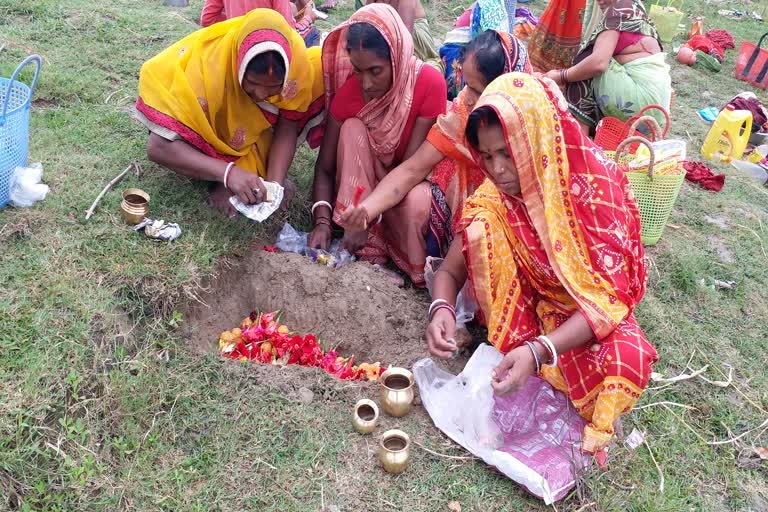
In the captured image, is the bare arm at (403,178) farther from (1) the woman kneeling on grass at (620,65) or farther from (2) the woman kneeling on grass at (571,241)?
(1) the woman kneeling on grass at (620,65)

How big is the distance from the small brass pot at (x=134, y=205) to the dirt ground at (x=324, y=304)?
0.49 metres

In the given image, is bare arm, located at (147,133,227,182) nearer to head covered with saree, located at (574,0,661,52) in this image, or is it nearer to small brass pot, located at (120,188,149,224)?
small brass pot, located at (120,188,149,224)

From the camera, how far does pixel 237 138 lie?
3.50 metres

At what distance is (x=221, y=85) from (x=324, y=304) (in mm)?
1299

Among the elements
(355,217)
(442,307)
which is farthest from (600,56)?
(442,307)

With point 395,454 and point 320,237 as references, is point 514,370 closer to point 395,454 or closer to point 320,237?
point 395,454

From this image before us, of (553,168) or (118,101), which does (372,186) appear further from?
(118,101)

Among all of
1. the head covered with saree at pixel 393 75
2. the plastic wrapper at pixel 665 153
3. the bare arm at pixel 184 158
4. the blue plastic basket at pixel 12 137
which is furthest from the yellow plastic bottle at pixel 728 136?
the blue plastic basket at pixel 12 137

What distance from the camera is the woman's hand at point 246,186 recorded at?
10.6 feet

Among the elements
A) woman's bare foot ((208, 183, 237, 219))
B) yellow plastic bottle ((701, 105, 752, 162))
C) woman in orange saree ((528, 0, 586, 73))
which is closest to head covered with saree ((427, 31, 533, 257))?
woman's bare foot ((208, 183, 237, 219))

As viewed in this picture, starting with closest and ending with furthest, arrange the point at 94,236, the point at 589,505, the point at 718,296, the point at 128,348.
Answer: the point at 589,505
the point at 128,348
the point at 94,236
the point at 718,296

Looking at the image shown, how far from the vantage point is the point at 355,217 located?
10.5ft

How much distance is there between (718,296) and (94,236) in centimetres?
372

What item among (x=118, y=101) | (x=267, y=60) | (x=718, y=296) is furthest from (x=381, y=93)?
(x=718, y=296)
